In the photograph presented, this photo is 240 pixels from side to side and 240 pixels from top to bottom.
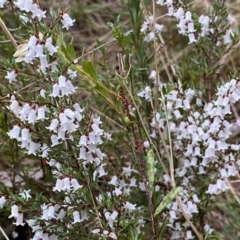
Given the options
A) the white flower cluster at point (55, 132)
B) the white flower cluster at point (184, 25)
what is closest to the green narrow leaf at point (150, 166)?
the white flower cluster at point (55, 132)

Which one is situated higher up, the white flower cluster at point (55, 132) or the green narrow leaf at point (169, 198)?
the white flower cluster at point (55, 132)

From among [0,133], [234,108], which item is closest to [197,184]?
[0,133]

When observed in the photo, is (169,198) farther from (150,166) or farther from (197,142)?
(197,142)

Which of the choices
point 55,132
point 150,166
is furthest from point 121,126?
point 55,132

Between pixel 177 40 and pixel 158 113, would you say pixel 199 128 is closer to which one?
pixel 158 113

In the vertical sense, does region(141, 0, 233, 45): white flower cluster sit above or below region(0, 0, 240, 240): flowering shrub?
above

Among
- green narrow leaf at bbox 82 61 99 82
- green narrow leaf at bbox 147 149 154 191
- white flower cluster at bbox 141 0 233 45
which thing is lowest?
green narrow leaf at bbox 147 149 154 191

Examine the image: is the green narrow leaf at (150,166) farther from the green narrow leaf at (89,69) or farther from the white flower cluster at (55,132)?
the green narrow leaf at (89,69)

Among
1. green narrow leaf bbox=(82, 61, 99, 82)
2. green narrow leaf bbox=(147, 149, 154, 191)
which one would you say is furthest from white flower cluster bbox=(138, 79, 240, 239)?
green narrow leaf bbox=(82, 61, 99, 82)

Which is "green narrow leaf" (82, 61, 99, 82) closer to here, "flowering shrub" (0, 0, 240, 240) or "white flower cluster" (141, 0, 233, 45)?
"flowering shrub" (0, 0, 240, 240)
